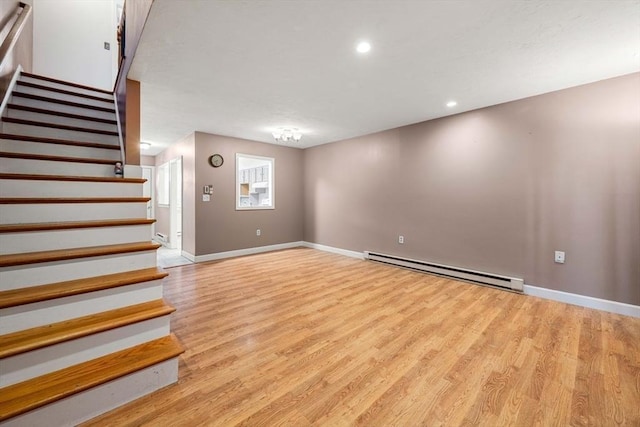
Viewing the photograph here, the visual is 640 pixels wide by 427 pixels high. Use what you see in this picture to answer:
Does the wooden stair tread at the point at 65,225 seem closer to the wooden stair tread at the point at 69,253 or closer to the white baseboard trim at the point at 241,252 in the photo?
the wooden stair tread at the point at 69,253

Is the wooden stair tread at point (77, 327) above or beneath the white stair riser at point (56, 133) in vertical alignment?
beneath

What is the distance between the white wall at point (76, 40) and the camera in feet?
14.1

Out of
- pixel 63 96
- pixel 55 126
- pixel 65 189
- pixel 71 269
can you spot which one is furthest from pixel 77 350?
pixel 63 96

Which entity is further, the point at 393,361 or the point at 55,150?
the point at 55,150

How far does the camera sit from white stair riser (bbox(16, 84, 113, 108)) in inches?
120

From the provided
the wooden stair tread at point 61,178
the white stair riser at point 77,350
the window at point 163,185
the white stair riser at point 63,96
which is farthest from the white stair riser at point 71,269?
the window at point 163,185

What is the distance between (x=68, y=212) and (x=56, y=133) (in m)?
1.58

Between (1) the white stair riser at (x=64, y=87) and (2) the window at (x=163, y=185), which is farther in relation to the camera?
(2) the window at (x=163, y=185)

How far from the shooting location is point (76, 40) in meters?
→ 4.64

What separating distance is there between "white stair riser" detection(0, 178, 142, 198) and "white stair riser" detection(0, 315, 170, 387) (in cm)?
128

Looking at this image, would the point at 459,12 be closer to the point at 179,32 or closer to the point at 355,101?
the point at 355,101

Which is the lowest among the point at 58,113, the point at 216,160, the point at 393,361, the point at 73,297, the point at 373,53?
the point at 393,361

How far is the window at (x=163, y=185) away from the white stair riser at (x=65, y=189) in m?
4.48

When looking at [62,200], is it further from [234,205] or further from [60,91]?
[234,205]
